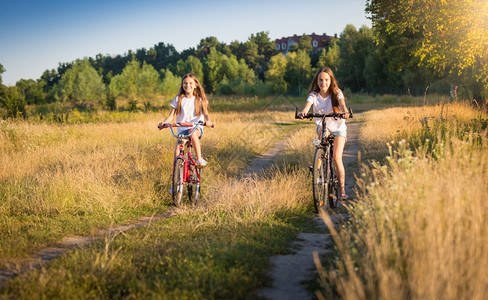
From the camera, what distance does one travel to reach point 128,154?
32.8 ft

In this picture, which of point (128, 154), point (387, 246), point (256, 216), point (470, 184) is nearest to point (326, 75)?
point (256, 216)

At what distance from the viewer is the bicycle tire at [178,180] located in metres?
6.75

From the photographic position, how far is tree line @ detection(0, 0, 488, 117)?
16625 mm

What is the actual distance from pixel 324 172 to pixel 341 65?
2405 inches

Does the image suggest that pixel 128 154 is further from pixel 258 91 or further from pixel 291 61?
pixel 291 61

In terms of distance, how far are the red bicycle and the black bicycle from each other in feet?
6.11

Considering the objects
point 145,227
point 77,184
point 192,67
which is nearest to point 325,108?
point 145,227

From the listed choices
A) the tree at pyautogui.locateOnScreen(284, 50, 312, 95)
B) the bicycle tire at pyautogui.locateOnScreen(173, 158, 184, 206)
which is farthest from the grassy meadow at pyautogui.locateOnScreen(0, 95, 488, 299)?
the tree at pyautogui.locateOnScreen(284, 50, 312, 95)

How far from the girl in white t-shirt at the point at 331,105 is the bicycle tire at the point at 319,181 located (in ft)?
0.93

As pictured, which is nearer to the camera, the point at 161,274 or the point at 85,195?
the point at 161,274

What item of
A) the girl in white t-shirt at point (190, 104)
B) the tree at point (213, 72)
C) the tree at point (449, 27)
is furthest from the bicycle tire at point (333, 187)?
the tree at point (213, 72)

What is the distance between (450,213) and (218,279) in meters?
1.87

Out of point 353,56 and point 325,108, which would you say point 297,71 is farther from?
point 325,108

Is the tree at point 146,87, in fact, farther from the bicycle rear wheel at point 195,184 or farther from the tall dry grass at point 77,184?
the bicycle rear wheel at point 195,184
